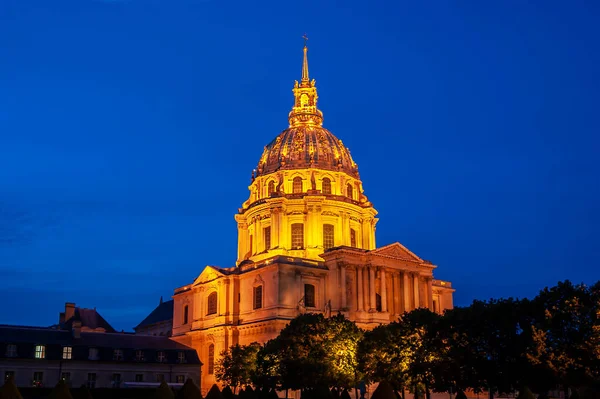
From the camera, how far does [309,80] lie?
10419cm

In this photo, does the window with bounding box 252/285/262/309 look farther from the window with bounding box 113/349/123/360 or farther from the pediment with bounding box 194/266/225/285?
the window with bounding box 113/349/123/360

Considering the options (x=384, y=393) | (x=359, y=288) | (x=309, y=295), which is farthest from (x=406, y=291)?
(x=384, y=393)

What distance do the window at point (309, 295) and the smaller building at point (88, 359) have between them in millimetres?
14016

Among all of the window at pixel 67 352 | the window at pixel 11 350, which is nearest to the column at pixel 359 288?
the window at pixel 67 352

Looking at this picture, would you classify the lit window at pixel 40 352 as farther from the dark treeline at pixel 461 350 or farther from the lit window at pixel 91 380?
the dark treeline at pixel 461 350

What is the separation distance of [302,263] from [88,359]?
999 inches

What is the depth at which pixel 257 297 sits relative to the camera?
8038 centimetres

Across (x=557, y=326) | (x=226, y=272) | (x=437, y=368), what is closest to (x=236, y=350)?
(x=226, y=272)

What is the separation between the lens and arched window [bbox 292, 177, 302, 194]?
90812 millimetres

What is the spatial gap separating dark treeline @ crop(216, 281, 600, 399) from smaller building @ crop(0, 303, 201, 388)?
16545mm

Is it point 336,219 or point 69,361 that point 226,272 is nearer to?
point 336,219

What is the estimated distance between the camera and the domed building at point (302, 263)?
255ft

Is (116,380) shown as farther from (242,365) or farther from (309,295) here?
(309,295)

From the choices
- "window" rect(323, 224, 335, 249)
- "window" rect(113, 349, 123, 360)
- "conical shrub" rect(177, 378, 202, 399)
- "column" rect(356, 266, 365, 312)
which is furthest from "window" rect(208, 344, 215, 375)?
"conical shrub" rect(177, 378, 202, 399)
